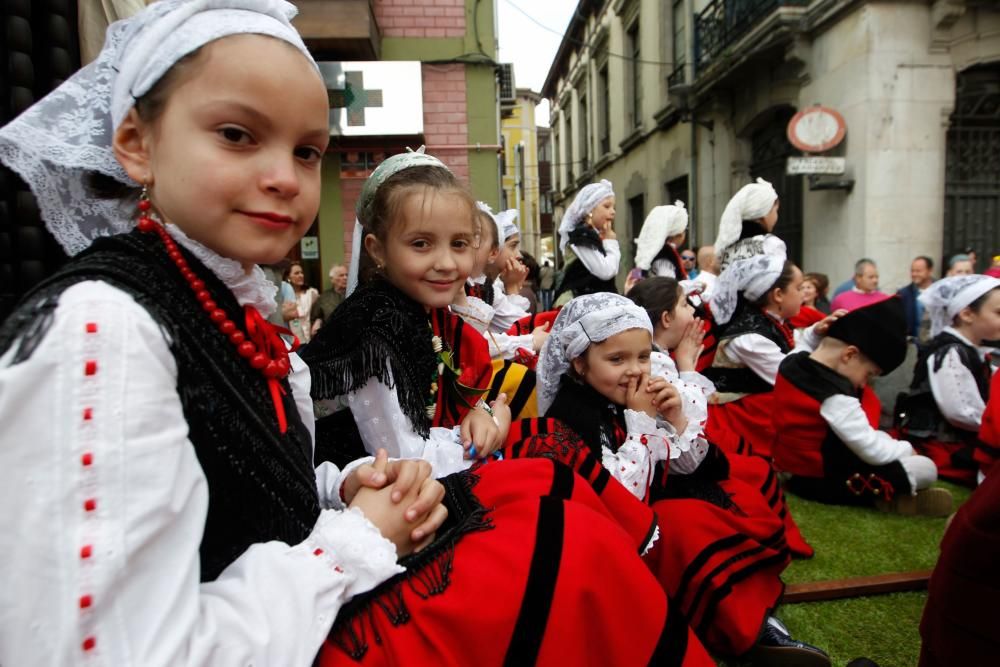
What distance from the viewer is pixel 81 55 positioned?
5.78 feet

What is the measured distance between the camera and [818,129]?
28.4 ft

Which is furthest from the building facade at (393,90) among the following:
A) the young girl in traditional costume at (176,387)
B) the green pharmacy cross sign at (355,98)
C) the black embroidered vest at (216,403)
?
the black embroidered vest at (216,403)

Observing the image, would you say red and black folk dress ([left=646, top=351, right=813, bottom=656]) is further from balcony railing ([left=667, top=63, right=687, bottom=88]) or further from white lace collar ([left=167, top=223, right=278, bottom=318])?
balcony railing ([left=667, top=63, right=687, bottom=88])

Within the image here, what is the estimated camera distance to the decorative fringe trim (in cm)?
93

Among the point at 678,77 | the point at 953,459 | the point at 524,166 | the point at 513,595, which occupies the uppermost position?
the point at 524,166

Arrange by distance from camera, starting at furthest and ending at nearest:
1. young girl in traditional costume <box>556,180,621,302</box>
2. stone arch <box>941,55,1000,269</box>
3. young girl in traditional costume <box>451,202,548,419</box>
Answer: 1. stone arch <box>941,55,1000,269</box>
2. young girl in traditional costume <box>556,180,621,302</box>
3. young girl in traditional costume <box>451,202,548,419</box>

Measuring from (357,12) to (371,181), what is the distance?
23.6ft

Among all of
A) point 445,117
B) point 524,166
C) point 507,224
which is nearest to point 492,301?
point 507,224

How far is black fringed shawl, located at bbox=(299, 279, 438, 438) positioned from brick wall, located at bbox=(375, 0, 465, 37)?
8383 mm

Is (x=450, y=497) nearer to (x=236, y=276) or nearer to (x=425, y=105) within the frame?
(x=236, y=276)

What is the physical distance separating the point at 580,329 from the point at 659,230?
325cm

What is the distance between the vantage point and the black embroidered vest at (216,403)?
0.86 metres

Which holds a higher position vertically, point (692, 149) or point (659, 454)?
point (692, 149)

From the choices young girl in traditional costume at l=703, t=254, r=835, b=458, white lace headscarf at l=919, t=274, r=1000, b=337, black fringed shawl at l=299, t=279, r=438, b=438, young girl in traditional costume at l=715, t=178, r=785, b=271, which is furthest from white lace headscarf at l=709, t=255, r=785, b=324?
black fringed shawl at l=299, t=279, r=438, b=438
